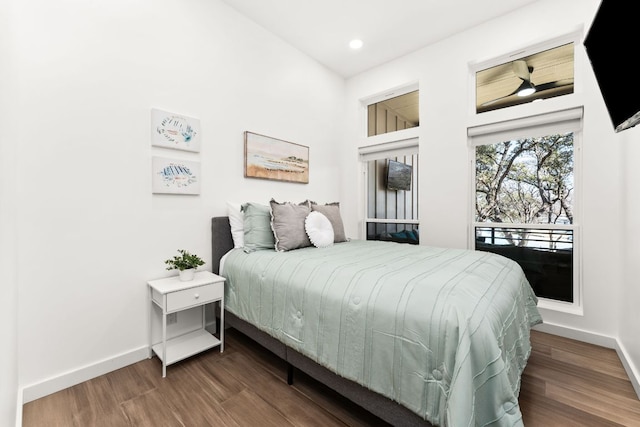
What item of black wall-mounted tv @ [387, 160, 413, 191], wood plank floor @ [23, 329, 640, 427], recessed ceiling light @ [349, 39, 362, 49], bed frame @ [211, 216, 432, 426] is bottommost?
wood plank floor @ [23, 329, 640, 427]

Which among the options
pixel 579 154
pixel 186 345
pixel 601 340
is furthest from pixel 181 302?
pixel 579 154

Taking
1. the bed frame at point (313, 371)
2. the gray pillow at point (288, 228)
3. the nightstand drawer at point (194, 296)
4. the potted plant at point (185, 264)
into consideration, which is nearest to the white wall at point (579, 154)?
the gray pillow at point (288, 228)

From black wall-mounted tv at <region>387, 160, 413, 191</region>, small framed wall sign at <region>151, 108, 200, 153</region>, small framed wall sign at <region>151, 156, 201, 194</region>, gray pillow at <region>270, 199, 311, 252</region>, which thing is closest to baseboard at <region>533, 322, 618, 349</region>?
black wall-mounted tv at <region>387, 160, 413, 191</region>

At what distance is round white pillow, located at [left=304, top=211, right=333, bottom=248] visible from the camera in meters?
2.42

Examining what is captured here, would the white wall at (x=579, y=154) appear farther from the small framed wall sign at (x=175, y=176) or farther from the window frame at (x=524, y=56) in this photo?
the small framed wall sign at (x=175, y=176)

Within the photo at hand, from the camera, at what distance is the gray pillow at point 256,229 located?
90.5 inches

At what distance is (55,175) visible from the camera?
5.48ft

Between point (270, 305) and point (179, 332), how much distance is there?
0.97 meters

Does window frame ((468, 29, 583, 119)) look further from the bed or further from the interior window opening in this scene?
the bed

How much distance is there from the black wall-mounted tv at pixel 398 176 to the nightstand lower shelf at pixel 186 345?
2.68m

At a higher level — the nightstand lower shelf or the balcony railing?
the balcony railing

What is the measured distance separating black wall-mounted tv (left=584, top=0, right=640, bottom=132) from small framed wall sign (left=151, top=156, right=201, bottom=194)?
8.27ft

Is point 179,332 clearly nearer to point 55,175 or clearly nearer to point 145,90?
point 55,175

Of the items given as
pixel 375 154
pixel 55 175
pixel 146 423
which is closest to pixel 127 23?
pixel 55 175
